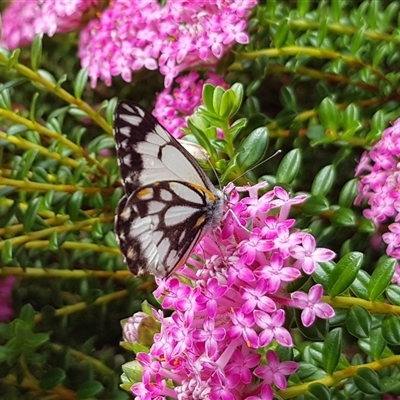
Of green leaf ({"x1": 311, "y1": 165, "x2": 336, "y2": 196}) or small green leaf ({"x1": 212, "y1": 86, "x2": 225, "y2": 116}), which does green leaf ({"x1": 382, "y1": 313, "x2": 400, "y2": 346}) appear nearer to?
green leaf ({"x1": 311, "y1": 165, "x2": 336, "y2": 196})

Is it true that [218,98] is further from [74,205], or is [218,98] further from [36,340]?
[36,340]

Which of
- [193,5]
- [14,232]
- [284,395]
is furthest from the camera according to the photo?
[14,232]

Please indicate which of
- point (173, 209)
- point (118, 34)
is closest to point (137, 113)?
point (173, 209)

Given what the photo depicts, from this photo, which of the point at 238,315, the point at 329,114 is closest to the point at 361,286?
the point at 238,315

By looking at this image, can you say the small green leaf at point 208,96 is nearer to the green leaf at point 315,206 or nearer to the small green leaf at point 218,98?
the small green leaf at point 218,98

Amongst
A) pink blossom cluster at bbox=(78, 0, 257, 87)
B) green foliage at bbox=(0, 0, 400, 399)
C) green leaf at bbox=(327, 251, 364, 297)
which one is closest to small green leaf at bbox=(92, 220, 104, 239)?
green foliage at bbox=(0, 0, 400, 399)

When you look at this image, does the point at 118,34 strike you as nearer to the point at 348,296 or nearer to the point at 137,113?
the point at 137,113

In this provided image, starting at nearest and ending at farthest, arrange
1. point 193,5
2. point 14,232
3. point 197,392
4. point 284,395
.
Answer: point 197,392 → point 284,395 → point 193,5 → point 14,232
